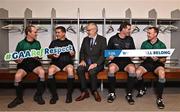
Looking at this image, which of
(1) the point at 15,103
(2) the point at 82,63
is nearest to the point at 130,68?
(2) the point at 82,63

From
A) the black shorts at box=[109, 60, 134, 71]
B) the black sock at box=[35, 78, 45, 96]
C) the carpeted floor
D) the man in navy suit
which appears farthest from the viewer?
the black shorts at box=[109, 60, 134, 71]

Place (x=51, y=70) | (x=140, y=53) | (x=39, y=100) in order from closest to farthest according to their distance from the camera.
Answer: (x=39, y=100), (x=51, y=70), (x=140, y=53)

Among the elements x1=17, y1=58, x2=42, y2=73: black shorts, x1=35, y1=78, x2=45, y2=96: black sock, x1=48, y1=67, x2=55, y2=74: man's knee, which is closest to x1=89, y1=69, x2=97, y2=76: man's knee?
x1=48, y1=67, x2=55, y2=74: man's knee

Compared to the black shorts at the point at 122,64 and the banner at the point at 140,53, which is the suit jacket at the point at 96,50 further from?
the black shorts at the point at 122,64

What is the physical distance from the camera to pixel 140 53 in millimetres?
3971

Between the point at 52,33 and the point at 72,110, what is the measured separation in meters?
1.93

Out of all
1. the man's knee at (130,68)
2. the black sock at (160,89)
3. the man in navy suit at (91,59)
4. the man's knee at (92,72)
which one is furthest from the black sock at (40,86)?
the black sock at (160,89)

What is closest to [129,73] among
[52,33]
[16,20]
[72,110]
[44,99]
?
[72,110]

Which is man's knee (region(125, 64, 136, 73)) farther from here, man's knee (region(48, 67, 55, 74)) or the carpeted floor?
man's knee (region(48, 67, 55, 74))

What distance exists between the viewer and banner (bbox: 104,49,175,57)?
3914 millimetres

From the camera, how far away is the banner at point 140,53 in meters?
3.91

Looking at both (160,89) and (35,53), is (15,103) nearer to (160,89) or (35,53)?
(35,53)

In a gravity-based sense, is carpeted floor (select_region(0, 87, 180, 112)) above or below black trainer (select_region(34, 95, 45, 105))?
below

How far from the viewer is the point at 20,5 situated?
5.32 meters
